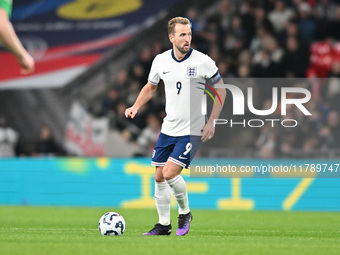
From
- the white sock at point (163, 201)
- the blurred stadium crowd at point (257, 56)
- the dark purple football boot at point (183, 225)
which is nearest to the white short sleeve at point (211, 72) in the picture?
the white sock at point (163, 201)

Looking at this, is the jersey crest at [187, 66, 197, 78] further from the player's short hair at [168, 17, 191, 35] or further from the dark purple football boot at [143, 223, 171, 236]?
the dark purple football boot at [143, 223, 171, 236]

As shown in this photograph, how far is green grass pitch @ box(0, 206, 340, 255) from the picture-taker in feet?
21.3

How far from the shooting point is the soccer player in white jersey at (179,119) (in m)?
8.16

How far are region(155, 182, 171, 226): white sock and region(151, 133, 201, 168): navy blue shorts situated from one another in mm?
279

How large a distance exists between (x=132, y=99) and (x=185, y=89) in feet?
32.4

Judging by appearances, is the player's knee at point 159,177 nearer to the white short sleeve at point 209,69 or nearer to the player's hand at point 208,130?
the player's hand at point 208,130

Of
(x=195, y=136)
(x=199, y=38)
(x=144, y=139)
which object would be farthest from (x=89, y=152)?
(x=195, y=136)

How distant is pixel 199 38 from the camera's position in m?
18.0

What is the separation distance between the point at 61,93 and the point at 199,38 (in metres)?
3.94

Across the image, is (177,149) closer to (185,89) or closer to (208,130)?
(208,130)

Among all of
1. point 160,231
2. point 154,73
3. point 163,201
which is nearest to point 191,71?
point 154,73

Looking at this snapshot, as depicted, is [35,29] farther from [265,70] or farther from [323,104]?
[323,104]

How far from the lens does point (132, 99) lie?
18047 millimetres

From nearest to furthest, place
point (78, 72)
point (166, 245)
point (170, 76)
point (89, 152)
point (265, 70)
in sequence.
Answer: point (166, 245), point (170, 76), point (265, 70), point (89, 152), point (78, 72)
